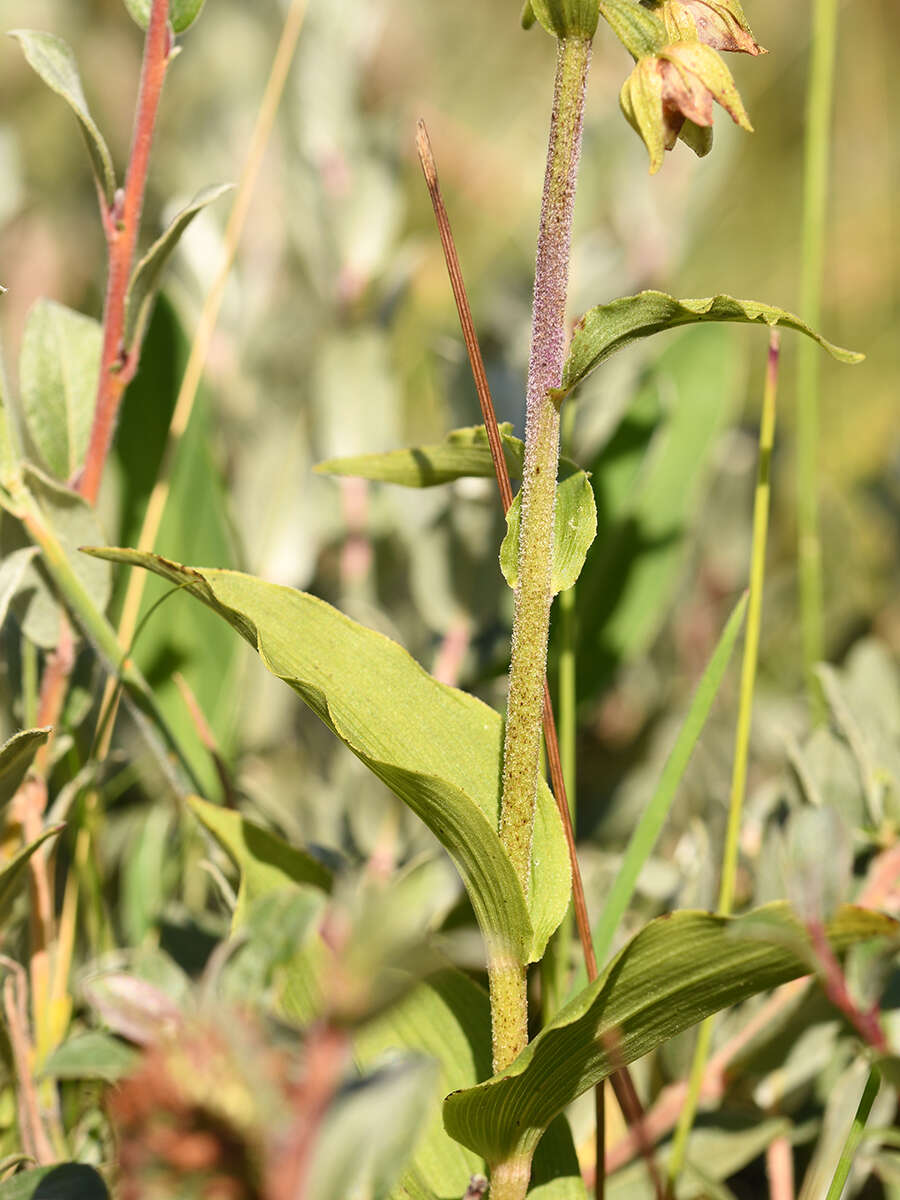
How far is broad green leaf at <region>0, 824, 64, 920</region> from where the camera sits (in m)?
0.79

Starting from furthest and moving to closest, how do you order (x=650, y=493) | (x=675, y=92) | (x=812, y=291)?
1. (x=650, y=493)
2. (x=812, y=291)
3. (x=675, y=92)

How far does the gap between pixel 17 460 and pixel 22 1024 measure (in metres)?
0.42

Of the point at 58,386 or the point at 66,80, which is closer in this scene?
the point at 66,80

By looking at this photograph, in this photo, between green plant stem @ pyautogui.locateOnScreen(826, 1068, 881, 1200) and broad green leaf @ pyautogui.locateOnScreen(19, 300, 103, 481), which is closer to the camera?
green plant stem @ pyautogui.locateOnScreen(826, 1068, 881, 1200)

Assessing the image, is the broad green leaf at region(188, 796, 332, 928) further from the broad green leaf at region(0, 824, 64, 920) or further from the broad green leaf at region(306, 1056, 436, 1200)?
the broad green leaf at region(306, 1056, 436, 1200)

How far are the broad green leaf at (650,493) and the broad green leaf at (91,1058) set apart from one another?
77cm

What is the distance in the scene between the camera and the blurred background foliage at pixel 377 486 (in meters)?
1.26

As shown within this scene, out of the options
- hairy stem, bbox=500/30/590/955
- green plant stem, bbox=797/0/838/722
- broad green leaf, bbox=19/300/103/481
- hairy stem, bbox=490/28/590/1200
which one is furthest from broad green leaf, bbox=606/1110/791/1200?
broad green leaf, bbox=19/300/103/481

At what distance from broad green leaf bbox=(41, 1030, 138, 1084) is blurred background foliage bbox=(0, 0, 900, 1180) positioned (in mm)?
278

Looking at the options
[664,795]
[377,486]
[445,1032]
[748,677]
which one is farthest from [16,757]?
[377,486]

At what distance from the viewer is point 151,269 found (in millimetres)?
894

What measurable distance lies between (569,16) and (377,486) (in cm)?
97

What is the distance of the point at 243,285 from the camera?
1828 mm

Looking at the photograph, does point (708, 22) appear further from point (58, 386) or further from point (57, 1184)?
point (57, 1184)
